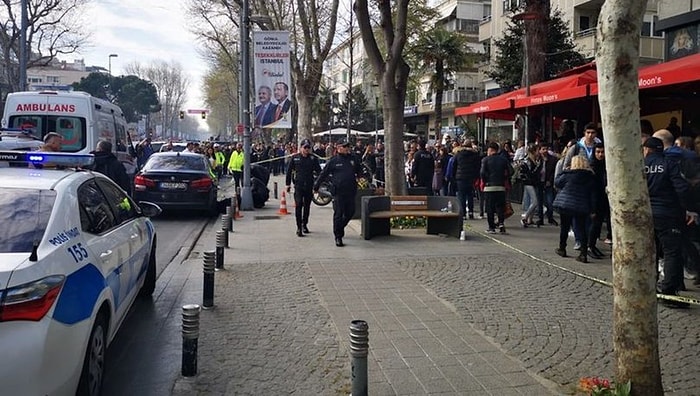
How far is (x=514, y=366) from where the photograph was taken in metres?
4.93

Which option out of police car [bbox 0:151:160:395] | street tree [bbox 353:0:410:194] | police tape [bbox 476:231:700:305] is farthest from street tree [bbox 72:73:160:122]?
police car [bbox 0:151:160:395]

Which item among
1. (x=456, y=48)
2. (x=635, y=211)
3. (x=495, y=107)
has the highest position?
(x=456, y=48)

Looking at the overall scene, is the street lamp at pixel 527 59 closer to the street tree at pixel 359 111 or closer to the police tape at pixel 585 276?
the police tape at pixel 585 276

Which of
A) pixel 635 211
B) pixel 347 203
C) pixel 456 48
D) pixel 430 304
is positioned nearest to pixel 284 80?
pixel 347 203

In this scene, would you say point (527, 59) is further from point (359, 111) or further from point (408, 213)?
point (359, 111)

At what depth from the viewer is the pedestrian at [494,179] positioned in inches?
454

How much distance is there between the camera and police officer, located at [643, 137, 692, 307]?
6.59m

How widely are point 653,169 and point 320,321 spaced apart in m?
3.86

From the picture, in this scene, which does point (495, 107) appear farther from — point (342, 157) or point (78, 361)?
point (78, 361)

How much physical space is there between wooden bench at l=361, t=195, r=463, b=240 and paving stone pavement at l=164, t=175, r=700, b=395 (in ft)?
3.28

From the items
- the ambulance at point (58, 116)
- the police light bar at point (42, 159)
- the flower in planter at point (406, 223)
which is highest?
the ambulance at point (58, 116)

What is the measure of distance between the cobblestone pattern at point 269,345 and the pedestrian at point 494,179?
4.95 meters

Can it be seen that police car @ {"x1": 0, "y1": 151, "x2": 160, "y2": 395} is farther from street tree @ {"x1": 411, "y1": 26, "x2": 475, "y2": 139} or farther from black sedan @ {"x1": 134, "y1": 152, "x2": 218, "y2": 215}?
street tree @ {"x1": 411, "y1": 26, "x2": 475, "y2": 139}

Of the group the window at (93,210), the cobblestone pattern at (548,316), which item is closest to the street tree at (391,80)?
the cobblestone pattern at (548,316)
